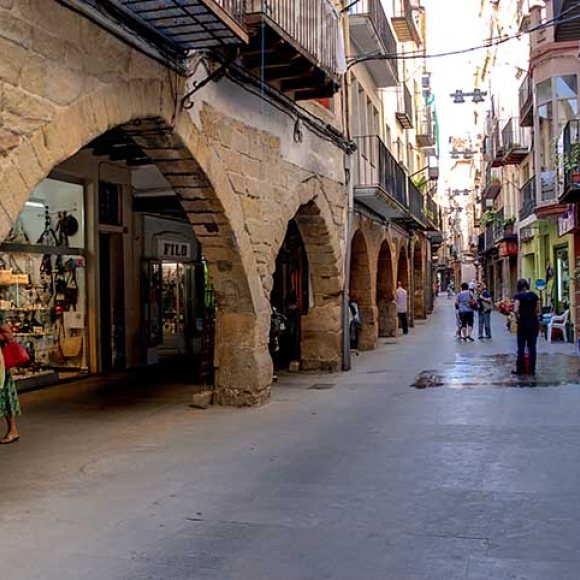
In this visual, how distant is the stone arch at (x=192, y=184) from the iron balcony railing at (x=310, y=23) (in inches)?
70.4

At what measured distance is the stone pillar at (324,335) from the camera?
13992 mm

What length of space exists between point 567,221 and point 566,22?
6547 millimetres

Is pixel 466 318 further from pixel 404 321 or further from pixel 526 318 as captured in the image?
pixel 526 318

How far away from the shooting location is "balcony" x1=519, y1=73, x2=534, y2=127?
22.0m

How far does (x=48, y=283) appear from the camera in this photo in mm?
12758

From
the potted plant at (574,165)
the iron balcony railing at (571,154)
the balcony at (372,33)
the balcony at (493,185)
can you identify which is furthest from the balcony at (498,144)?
the potted plant at (574,165)

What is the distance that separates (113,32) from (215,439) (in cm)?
409

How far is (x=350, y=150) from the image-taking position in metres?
14.5

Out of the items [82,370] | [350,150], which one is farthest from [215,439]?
[350,150]

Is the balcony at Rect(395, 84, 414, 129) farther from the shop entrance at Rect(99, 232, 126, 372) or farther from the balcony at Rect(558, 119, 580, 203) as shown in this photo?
the shop entrance at Rect(99, 232, 126, 372)

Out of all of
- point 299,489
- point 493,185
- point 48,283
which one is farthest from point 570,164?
point 493,185

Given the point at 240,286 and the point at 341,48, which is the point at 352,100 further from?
the point at 240,286

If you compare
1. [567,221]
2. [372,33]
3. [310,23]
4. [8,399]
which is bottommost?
[8,399]

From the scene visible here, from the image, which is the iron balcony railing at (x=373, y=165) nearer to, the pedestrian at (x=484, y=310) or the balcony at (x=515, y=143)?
the pedestrian at (x=484, y=310)
